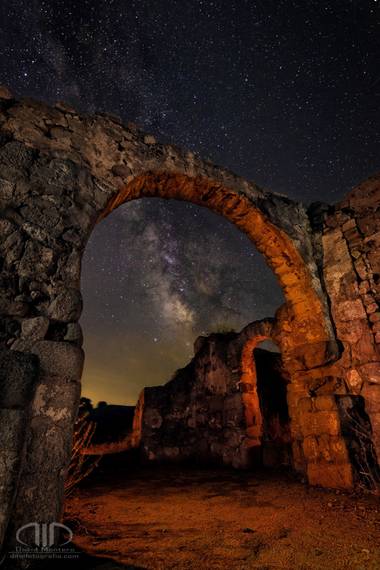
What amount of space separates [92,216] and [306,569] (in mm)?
2933

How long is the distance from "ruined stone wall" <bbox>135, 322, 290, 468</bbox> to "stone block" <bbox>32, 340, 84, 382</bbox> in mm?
5318

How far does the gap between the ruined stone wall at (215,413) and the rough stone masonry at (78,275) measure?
2.36 meters

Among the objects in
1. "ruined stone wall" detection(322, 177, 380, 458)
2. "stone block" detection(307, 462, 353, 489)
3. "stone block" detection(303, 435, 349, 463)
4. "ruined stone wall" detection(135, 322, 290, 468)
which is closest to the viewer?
"stone block" detection(307, 462, 353, 489)

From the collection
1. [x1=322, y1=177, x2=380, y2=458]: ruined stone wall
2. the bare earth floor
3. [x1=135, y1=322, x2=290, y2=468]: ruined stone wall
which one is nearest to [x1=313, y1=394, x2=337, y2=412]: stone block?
[x1=322, y1=177, x2=380, y2=458]: ruined stone wall

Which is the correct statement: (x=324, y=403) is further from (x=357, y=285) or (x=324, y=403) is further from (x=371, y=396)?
(x=357, y=285)

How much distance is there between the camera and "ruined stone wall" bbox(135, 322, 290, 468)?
688 centimetres

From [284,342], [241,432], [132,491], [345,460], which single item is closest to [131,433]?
[241,432]

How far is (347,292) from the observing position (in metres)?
4.37

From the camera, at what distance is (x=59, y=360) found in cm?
216

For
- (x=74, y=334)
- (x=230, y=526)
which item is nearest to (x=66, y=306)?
(x=74, y=334)

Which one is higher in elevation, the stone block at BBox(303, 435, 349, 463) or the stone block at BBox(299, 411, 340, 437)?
the stone block at BBox(299, 411, 340, 437)

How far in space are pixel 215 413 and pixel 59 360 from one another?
6.23 meters

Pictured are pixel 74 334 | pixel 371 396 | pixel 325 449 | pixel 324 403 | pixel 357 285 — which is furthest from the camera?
pixel 357 285

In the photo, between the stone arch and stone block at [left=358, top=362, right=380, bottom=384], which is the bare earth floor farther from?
the stone arch
